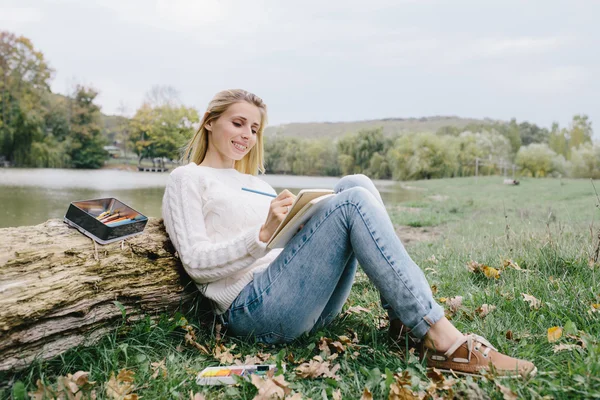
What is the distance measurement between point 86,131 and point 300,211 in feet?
99.4

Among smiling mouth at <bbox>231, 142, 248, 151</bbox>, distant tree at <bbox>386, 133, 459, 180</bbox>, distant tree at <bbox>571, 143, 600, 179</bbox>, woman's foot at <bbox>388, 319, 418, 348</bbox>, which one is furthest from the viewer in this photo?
distant tree at <bbox>386, 133, 459, 180</bbox>

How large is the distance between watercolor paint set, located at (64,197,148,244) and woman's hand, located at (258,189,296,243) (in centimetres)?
71

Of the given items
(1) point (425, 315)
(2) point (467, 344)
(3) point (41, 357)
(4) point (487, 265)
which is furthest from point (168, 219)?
(4) point (487, 265)

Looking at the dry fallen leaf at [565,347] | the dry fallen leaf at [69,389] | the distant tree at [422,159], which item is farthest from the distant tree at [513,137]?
the dry fallen leaf at [69,389]

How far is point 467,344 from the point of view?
1701 mm

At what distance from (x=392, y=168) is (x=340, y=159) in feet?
16.3

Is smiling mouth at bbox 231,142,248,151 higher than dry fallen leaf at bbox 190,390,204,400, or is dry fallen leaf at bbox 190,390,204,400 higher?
smiling mouth at bbox 231,142,248,151

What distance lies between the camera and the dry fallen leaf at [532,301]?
2.27m

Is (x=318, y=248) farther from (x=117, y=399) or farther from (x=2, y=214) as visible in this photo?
(x=2, y=214)

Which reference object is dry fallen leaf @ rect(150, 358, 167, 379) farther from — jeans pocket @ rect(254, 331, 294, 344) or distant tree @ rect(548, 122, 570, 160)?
distant tree @ rect(548, 122, 570, 160)

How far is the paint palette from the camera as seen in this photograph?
5.52ft

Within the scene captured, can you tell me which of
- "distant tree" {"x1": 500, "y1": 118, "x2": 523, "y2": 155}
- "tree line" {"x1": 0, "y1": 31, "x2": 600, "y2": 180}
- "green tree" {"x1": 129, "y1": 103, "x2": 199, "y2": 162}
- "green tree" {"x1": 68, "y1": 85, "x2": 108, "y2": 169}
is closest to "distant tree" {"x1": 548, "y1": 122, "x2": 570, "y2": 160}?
"tree line" {"x1": 0, "y1": 31, "x2": 600, "y2": 180}

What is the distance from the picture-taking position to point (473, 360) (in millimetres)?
1686

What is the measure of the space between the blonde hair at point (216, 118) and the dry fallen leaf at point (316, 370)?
125 cm
